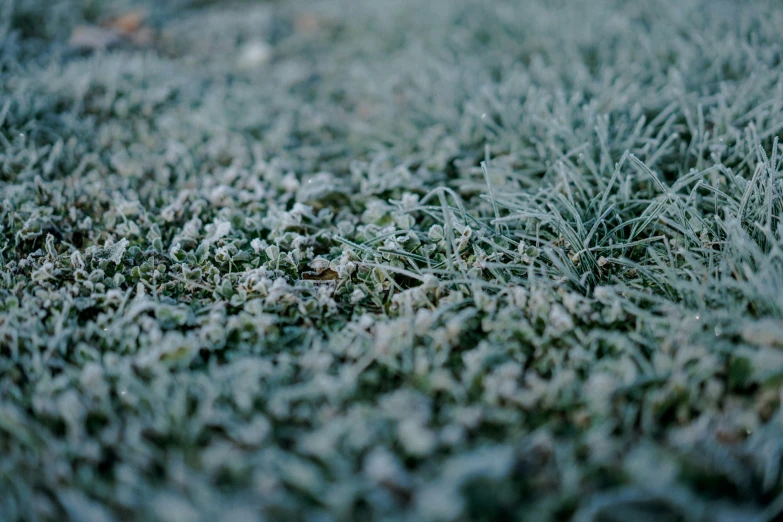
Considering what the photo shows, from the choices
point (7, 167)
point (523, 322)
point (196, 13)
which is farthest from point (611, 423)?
point (196, 13)

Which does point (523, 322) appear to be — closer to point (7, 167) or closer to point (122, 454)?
point (122, 454)

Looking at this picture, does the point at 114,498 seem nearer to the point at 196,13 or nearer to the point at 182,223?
the point at 182,223

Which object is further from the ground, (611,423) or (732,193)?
(732,193)

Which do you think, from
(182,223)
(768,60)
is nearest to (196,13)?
(182,223)

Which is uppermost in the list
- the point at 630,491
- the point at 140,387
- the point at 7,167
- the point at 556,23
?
the point at 556,23

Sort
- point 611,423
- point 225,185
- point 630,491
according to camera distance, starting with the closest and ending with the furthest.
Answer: point 630,491 → point 611,423 → point 225,185

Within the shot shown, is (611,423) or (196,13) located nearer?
(611,423)

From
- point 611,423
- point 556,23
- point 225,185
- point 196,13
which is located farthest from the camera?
point 196,13
